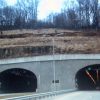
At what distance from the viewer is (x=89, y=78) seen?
5819cm

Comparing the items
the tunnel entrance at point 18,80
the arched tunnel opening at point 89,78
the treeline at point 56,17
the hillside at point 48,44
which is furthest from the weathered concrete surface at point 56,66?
the treeline at point 56,17

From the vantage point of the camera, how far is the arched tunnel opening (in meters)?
57.1

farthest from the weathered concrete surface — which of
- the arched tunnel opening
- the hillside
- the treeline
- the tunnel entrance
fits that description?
the treeline

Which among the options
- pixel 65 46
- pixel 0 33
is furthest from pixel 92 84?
pixel 0 33

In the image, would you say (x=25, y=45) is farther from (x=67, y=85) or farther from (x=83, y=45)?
(x=67, y=85)

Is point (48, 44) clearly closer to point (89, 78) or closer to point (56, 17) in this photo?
point (89, 78)

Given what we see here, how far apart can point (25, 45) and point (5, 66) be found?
8480mm

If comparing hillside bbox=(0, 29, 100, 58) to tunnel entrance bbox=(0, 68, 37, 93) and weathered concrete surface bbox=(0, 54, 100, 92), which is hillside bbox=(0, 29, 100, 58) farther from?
weathered concrete surface bbox=(0, 54, 100, 92)

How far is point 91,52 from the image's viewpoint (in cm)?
5819

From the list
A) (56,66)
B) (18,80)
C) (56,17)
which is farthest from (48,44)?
(56,17)

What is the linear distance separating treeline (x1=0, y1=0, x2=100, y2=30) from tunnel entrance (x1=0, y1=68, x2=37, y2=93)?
1113 inches

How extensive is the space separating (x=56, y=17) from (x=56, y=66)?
57.6 metres

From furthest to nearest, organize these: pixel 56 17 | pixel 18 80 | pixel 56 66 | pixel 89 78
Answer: pixel 56 17 → pixel 18 80 → pixel 89 78 → pixel 56 66

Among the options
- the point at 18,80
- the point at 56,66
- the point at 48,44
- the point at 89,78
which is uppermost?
the point at 48,44
